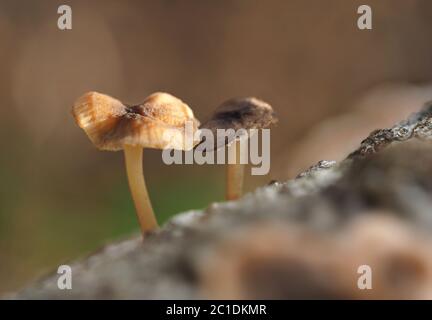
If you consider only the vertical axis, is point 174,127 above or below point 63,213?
below

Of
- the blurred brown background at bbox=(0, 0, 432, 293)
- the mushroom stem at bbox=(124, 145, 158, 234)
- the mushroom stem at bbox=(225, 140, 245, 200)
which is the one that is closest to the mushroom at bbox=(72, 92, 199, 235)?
the mushroom stem at bbox=(124, 145, 158, 234)

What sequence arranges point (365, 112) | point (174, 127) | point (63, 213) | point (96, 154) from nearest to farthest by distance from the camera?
1. point (174, 127)
2. point (365, 112)
3. point (63, 213)
4. point (96, 154)

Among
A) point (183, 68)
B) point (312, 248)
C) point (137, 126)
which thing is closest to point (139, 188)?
point (137, 126)

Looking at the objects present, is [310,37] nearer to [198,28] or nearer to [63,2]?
[198,28]

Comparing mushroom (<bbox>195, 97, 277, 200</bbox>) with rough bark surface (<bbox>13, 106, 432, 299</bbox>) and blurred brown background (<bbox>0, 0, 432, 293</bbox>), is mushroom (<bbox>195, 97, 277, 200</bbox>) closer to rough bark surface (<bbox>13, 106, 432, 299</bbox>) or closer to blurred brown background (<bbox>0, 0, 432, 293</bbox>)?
rough bark surface (<bbox>13, 106, 432, 299</bbox>)
